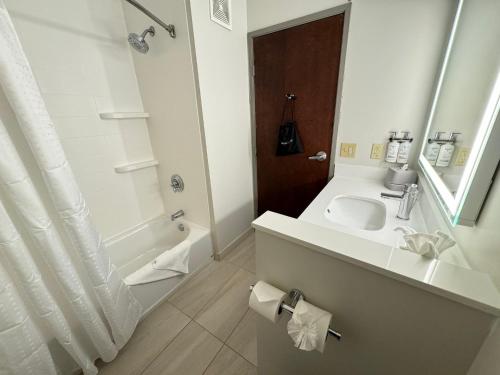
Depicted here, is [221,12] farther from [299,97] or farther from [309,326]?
[309,326]

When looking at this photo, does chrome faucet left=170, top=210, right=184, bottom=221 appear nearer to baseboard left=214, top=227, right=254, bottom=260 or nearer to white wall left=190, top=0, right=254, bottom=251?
white wall left=190, top=0, right=254, bottom=251

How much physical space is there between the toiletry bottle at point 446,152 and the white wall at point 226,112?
1.34 metres

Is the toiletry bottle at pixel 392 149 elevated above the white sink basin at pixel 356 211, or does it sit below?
above

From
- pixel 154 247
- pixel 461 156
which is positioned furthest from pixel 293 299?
pixel 154 247

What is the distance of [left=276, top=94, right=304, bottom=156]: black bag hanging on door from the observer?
172 centimetres

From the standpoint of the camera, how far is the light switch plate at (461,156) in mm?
660

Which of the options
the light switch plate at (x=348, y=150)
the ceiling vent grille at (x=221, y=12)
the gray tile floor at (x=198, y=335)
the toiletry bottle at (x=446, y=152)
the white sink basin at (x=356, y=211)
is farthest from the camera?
the light switch plate at (x=348, y=150)

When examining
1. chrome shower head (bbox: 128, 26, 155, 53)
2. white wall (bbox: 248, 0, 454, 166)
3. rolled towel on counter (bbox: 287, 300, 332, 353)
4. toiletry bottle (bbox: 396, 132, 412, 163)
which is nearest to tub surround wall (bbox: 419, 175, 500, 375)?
rolled towel on counter (bbox: 287, 300, 332, 353)

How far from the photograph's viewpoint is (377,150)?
4.91 ft

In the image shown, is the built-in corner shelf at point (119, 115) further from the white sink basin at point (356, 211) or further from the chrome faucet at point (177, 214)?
the white sink basin at point (356, 211)

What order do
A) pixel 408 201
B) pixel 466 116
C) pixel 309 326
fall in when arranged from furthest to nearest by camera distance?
1. pixel 408 201
2. pixel 466 116
3. pixel 309 326

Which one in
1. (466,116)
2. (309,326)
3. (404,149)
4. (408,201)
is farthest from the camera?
(404,149)

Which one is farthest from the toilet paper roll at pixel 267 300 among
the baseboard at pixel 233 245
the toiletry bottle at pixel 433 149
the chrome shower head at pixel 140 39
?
the chrome shower head at pixel 140 39

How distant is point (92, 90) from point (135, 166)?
591mm
